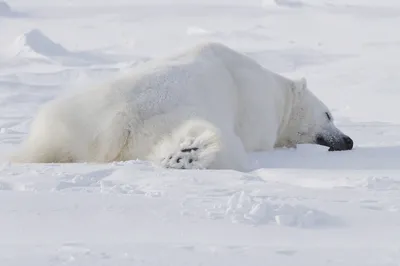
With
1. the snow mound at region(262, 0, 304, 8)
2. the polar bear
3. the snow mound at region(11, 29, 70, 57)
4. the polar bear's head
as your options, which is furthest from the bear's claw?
the snow mound at region(262, 0, 304, 8)

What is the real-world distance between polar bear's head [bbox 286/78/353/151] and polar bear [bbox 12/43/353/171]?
2.22 ft

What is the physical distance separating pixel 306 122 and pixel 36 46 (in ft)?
23.6

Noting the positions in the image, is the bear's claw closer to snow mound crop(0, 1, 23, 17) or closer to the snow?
the snow

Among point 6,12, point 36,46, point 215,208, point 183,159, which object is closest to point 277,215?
point 215,208

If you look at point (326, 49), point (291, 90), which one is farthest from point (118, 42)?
point (291, 90)

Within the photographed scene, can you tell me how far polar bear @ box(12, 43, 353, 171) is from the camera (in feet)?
11.7

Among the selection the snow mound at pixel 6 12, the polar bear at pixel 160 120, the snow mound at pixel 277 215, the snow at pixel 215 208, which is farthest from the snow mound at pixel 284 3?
the snow mound at pixel 277 215

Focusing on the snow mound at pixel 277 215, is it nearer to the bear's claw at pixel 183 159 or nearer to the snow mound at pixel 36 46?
the bear's claw at pixel 183 159

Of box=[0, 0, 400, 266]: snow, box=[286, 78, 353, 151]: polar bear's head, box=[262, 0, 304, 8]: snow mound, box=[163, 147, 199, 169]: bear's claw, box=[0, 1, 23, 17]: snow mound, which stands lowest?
box=[0, 1, 23, 17]: snow mound

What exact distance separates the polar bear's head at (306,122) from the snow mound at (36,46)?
6639 mm

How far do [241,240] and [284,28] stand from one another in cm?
1257

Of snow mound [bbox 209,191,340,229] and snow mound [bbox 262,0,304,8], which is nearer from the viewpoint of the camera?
snow mound [bbox 209,191,340,229]

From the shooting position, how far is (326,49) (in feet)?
39.5

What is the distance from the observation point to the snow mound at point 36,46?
37.7ft
